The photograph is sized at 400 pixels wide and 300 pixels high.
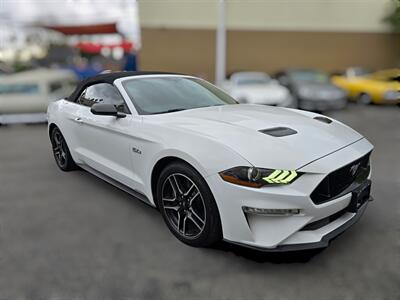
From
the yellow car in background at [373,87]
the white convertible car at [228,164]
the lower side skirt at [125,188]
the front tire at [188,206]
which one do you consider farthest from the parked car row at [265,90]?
the front tire at [188,206]

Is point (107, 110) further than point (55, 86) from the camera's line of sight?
No

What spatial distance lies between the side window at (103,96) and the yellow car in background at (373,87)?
8.79m

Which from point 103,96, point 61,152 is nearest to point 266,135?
point 103,96

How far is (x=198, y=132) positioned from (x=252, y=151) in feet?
1.57

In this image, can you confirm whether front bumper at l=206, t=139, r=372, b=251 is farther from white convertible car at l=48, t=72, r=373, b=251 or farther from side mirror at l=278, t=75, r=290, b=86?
side mirror at l=278, t=75, r=290, b=86

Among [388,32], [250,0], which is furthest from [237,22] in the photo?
[388,32]

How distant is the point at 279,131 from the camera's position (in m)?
2.45

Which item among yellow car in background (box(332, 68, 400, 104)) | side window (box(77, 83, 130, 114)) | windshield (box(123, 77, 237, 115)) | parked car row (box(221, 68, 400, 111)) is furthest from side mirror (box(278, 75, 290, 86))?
side window (box(77, 83, 130, 114))

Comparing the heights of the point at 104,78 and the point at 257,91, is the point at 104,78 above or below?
above

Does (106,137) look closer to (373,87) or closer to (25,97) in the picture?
(25,97)

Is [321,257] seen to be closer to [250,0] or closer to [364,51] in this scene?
[250,0]

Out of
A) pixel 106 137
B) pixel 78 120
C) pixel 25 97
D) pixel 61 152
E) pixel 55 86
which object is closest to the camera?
pixel 106 137

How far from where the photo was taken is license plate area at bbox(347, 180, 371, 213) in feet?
7.69

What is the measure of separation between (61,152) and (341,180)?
3.68 m
